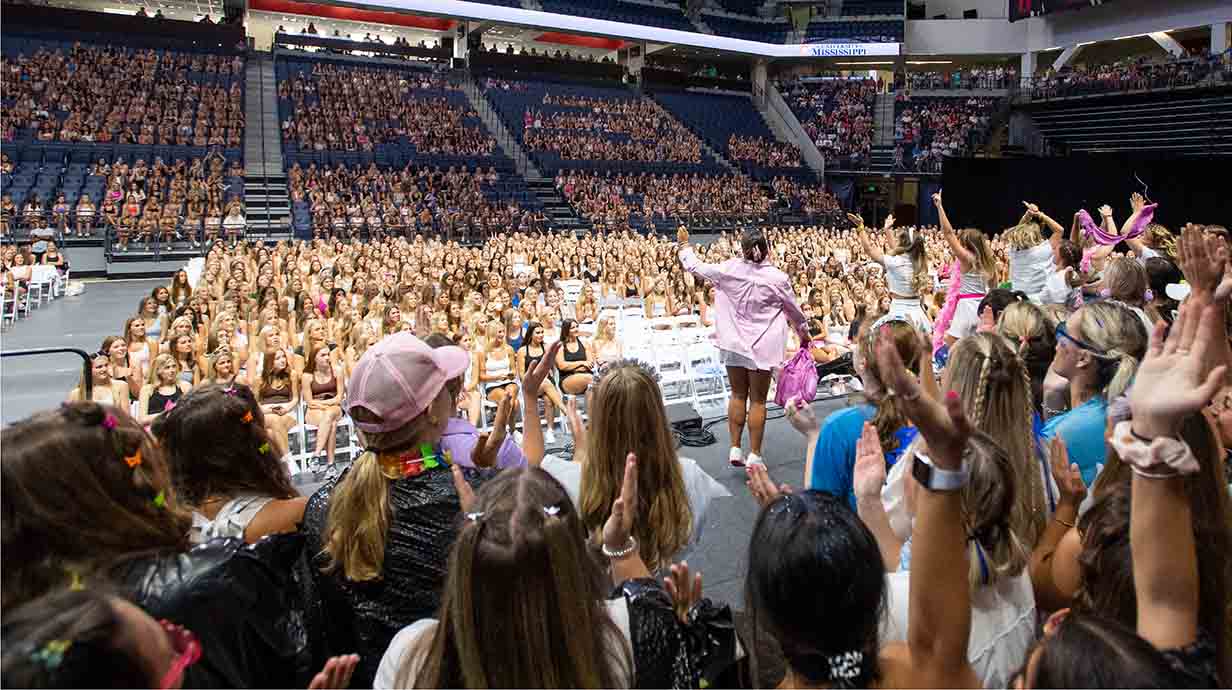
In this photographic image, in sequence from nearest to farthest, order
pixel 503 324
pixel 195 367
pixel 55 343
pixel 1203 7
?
pixel 195 367 → pixel 503 324 → pixel 55 343 → pixel 1203 7

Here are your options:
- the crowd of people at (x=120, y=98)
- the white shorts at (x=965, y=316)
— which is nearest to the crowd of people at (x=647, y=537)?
the white shorts at (x=965, y=316)

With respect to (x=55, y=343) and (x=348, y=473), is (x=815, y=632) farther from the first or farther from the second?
(x=55, y=343)

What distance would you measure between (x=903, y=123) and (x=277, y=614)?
3361 cm

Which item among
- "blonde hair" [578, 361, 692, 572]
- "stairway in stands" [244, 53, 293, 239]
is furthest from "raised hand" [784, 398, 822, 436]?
"stairway in stands" [244, 53, 293, 239]

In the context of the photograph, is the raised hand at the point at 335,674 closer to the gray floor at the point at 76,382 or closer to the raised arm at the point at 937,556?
the raised arm at the point at 937,556

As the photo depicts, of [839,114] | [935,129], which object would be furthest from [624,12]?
[935,129]

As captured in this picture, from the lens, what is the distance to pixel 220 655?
1.58 meters

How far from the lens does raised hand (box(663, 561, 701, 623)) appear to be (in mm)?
1632

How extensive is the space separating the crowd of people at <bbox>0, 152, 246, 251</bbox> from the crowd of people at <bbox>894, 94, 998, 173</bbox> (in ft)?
73.8

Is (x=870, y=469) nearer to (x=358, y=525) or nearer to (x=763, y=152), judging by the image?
(x=358, y=525)

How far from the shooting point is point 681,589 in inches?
65.1

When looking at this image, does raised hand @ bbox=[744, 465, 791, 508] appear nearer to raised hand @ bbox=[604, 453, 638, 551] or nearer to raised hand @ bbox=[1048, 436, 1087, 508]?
raised hand @ bbox=[604, 453, 638, 551]

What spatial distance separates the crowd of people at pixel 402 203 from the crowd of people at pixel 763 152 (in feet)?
37.6

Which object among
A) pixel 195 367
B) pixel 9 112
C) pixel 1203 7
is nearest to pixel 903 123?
pixel 1203 7
